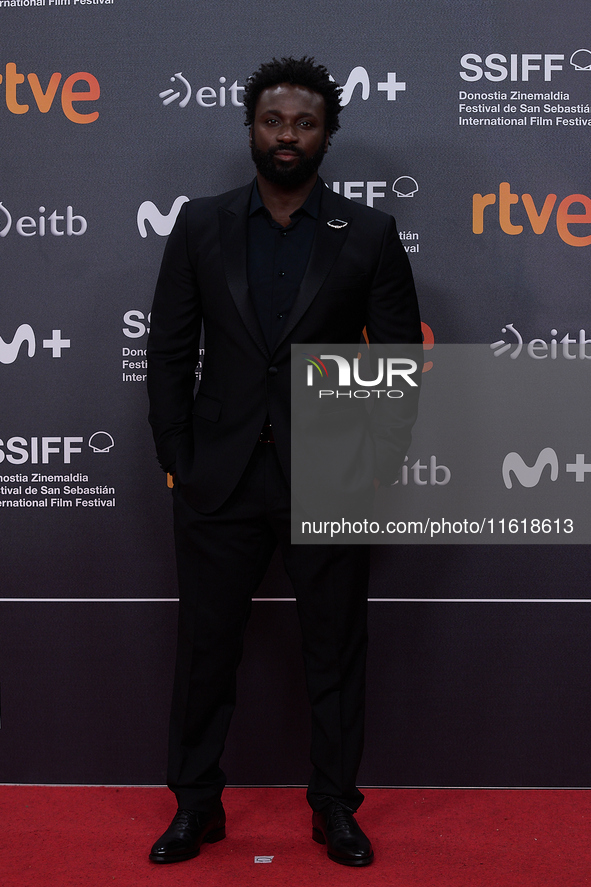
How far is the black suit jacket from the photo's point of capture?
6.32 feet

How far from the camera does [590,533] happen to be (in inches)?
94.2

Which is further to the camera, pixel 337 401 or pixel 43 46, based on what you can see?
pixel 43 46

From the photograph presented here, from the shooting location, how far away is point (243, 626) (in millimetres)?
2041

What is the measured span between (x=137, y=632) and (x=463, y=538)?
3.36 ft

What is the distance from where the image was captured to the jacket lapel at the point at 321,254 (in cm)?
191

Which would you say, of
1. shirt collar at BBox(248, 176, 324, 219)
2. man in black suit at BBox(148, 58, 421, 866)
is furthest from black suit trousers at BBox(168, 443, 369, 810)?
shirt collar at BBox(248, 176, 324, 219)

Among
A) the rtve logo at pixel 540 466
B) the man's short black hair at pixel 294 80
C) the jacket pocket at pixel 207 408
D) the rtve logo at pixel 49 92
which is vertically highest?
the rtve logo at pixel 49 92

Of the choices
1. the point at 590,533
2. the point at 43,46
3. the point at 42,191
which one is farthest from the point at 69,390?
the point at 590,533

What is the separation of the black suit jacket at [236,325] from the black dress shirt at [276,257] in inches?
1.0

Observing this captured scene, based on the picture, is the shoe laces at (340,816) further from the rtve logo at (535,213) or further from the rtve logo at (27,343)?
the rtve logo at (535,213)

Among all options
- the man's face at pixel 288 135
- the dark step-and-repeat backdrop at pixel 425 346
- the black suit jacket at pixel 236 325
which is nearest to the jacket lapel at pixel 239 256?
the black suit jacket at pixel 236 325

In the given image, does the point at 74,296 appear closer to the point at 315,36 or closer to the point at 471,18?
the point at 315,36

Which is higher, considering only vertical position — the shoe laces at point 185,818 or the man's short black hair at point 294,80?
the man's short black hair at point 294,80

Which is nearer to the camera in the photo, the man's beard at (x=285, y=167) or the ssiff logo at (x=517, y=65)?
the man's beard at (x=285, y=167)
